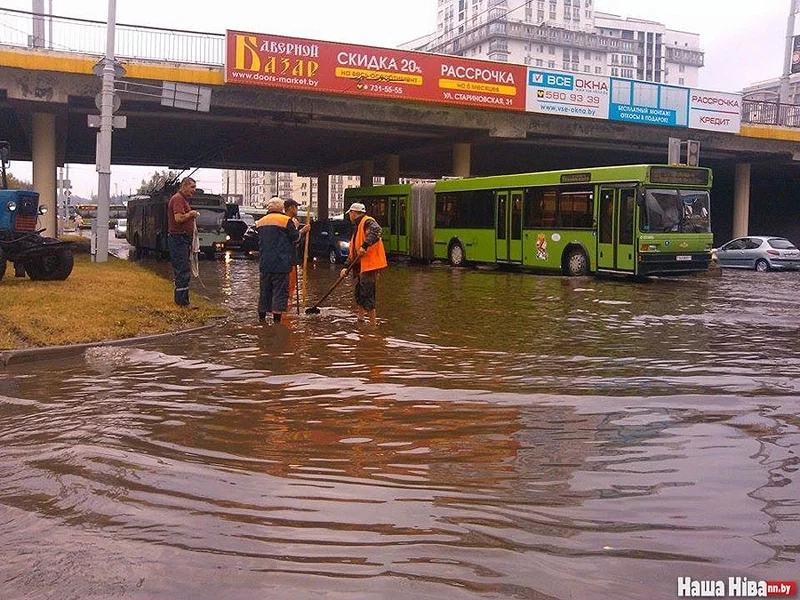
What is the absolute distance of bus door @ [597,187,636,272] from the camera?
21.5m

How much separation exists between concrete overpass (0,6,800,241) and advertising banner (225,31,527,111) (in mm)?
844

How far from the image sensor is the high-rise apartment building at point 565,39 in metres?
140

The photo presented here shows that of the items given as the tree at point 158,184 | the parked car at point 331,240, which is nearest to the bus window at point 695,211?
the parked car at point 331,240

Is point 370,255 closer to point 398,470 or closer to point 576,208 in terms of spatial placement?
point 398,470

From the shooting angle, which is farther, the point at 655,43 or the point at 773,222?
the point at 655,43

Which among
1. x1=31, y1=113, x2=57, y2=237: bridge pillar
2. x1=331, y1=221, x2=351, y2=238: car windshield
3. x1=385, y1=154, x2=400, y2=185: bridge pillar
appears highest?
x1=385, y1=154, x2=400, y2=185: bridge pillar

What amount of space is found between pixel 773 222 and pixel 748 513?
172 feet

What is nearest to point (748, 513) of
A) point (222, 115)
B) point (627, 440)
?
point (627, 440)

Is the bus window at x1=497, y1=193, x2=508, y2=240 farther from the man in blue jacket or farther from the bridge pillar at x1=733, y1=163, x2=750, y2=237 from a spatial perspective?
the bridge pillar at x1=733, y1=163, x2=750, y2=237

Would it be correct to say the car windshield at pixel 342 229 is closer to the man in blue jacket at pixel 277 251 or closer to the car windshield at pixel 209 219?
the car windshield at pixel 209 219

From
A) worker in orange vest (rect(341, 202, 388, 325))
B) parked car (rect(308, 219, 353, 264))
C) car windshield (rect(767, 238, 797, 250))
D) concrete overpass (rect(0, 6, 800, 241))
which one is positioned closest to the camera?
worker in orange vest (rect(341, 202, 388, 325))

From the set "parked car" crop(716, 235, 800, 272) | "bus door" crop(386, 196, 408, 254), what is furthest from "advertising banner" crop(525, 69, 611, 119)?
"parked car" crop(716, 235, 800, 272)

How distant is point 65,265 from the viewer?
48.1 ft

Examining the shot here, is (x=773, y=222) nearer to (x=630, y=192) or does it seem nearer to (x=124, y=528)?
(x=630, y=192)
